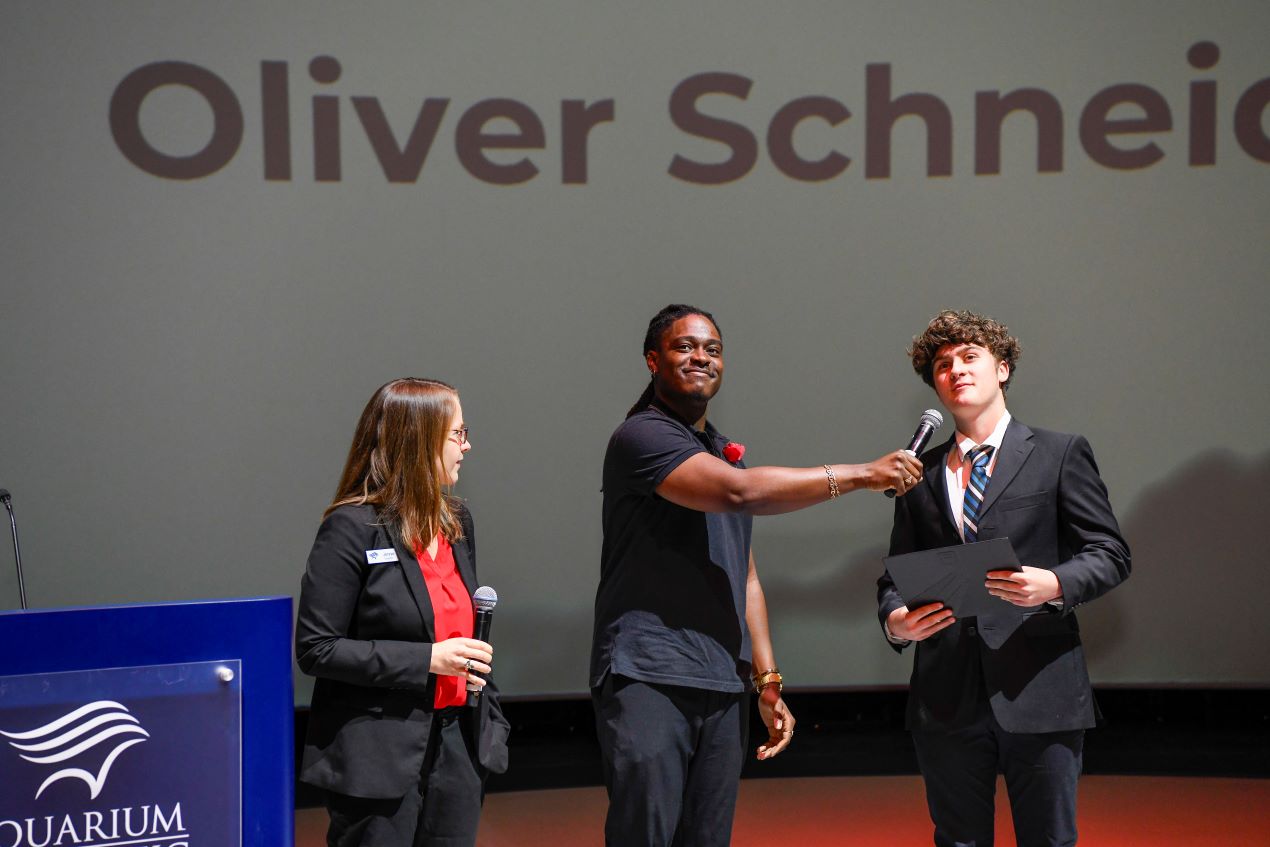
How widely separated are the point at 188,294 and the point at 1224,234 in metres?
4.66

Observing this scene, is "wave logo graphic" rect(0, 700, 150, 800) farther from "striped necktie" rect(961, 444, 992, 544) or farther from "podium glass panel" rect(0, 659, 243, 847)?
"striped necktie" rect(961, 444, 992, 544)

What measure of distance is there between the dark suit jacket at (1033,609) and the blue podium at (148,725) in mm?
1429

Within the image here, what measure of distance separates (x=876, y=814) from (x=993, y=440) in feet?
7.38

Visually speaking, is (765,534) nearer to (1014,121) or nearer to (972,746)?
(1014,121)

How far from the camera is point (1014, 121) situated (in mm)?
4926

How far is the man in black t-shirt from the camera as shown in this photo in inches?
88.1

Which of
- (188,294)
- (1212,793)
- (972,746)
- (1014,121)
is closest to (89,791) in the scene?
(972,746)

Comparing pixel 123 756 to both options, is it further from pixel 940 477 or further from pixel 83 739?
pixel 940 477

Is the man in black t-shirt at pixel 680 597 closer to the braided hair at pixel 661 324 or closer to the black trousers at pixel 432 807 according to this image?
the braided hair at pixel 661 324

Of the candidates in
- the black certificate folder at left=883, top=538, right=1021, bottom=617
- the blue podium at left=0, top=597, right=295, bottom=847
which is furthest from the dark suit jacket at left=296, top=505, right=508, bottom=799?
the black certificate folder at left=883, top=538, right=1021, bottom=617

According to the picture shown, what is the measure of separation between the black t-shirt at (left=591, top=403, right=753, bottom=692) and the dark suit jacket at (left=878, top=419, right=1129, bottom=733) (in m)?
0.42

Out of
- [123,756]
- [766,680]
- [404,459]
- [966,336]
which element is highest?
[966,336]

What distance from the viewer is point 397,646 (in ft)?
6.68

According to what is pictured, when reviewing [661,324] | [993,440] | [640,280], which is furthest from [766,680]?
[640,280]
